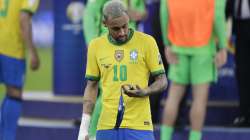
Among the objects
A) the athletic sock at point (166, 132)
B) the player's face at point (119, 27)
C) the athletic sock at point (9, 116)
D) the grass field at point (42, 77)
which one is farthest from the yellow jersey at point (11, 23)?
the grass field at point (42, 77)

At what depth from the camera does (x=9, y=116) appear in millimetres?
9102

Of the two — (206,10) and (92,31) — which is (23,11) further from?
(206,10)

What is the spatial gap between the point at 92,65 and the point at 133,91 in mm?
462

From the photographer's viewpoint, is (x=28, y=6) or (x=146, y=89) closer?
(x=146, y=89)

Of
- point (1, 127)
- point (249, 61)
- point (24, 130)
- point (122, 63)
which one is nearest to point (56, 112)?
point (24, 130)

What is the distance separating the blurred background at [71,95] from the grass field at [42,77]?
98cm

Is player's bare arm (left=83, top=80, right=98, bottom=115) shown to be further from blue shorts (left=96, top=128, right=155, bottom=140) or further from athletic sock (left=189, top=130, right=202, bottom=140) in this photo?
athletic sock (left=189, top=130, right=202, bottom=140)

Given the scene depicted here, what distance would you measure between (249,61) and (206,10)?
93 cm

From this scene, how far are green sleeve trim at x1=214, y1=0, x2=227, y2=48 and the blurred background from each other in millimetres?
1009

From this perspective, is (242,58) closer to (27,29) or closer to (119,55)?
(27,29)

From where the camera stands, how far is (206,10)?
29.9 ft

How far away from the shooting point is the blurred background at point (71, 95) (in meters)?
10.1

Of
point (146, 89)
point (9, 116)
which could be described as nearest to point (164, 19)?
point (9, 116)

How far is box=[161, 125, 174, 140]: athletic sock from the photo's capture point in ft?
30.6
